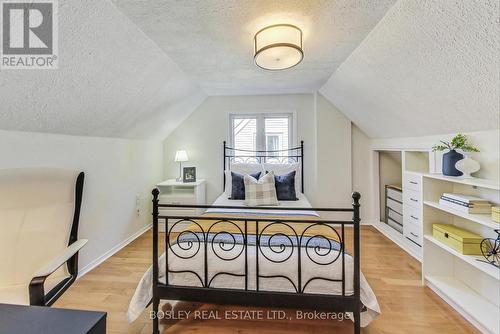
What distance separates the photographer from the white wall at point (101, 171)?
185 centimetres

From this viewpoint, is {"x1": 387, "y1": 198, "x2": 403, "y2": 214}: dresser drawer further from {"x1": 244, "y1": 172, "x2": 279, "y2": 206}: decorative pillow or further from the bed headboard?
{"x1": 244, "y1": 172, "x2": 279, "y2": 206}: decorative pillow

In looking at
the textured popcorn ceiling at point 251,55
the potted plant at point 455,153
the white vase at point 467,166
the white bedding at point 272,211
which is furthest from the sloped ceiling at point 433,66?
the white bedding at point 272,211

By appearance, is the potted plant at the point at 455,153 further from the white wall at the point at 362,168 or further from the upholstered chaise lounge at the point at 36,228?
the upholstered chaise lounge at the point at 36,228

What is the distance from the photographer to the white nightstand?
355 centimetres

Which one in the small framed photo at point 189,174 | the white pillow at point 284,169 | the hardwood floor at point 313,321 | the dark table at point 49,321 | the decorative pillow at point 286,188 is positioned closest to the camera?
the dark table at point 49,321

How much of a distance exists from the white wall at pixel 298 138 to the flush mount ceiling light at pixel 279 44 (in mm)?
1970

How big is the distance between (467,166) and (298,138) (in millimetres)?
2306

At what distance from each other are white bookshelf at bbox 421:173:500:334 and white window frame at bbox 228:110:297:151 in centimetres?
207

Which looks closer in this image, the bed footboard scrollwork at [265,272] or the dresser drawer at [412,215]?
the bed footboard scrollwork at [265,272]

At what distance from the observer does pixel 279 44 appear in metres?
1.73

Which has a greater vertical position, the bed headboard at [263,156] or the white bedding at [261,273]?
the bed headboard at [263,156]

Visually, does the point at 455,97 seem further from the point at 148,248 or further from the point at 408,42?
the point at 148,248

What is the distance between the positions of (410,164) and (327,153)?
1128mm

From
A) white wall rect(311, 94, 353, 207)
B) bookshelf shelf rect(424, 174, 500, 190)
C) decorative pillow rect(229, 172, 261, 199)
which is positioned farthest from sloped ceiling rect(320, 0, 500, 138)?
decorative pillow rect(229, 172, 261, 199)
